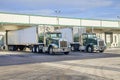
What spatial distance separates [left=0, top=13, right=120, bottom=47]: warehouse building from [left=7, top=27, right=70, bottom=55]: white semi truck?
3253 millimetres

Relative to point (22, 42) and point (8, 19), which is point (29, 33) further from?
point (8, 19)

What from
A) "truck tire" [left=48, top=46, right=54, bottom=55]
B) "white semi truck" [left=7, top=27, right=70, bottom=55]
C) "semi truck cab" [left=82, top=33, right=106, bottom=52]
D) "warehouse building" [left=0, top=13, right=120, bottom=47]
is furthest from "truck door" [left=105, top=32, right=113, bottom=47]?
"truck tire" [left=48, top=46, right=54, bottom=55]

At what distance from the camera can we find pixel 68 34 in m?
43.2

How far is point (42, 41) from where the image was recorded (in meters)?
37.8

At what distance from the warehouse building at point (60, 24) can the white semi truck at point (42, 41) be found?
10.7ft

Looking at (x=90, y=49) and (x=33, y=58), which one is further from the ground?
(x=90, y=49)

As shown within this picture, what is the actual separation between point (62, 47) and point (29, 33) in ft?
25.2

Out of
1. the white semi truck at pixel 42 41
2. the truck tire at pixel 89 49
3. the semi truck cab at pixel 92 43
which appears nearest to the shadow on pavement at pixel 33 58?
the white semi truck at pixel 42 41

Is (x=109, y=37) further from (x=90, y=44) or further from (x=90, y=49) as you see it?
(x=90, y=49)

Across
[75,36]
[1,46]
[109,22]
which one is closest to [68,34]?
[75,36]

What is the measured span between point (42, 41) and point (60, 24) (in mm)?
20117

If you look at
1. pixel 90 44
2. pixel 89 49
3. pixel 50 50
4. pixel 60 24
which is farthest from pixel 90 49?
pixel 60 24

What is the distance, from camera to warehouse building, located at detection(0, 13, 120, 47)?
2032 inches

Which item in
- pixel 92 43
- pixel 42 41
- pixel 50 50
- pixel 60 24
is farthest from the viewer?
pixel 60 24
